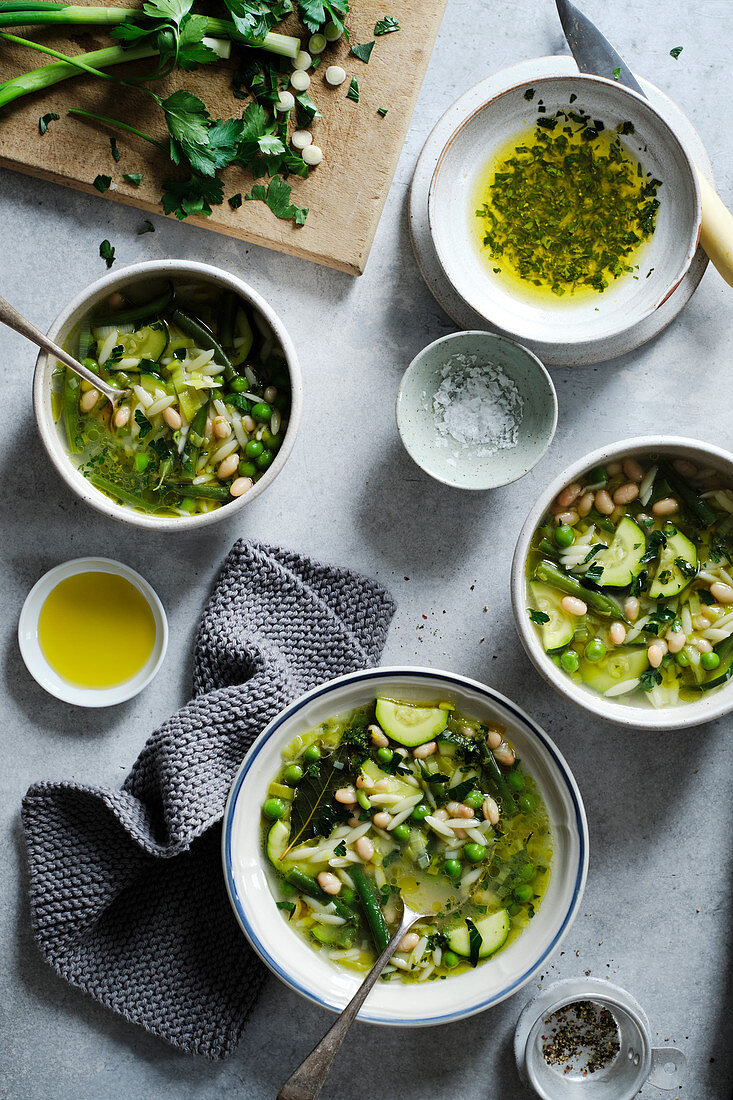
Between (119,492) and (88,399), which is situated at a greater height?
(88,399)

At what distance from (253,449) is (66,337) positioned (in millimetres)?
563

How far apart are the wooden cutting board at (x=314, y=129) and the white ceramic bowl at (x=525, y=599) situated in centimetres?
88

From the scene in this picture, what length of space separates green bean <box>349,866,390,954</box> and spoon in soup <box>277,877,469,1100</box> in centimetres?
4

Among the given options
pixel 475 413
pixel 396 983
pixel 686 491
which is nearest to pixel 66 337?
pixel 475 413

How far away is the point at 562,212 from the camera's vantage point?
2.35m

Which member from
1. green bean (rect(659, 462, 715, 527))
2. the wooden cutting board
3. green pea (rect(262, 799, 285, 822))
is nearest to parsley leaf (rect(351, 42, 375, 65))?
the wooden cutting board

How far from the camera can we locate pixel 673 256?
2.28 meters

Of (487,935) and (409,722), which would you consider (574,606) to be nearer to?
(409,722)

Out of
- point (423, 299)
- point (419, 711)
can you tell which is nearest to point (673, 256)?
point (423, 299)

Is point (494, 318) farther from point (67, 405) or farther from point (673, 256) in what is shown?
point (67, 405)

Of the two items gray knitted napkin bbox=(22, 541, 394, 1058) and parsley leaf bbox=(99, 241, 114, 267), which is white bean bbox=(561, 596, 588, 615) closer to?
gray knitted napkin bbox=(22, 541, 394, 1058)

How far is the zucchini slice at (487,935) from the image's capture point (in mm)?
2146

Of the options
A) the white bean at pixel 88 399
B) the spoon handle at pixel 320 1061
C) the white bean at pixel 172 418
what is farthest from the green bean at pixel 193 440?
the spoon handle at pixel 320 1061

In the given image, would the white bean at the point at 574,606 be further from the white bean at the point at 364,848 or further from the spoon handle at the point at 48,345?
the spoon handle at the point at 48,345
